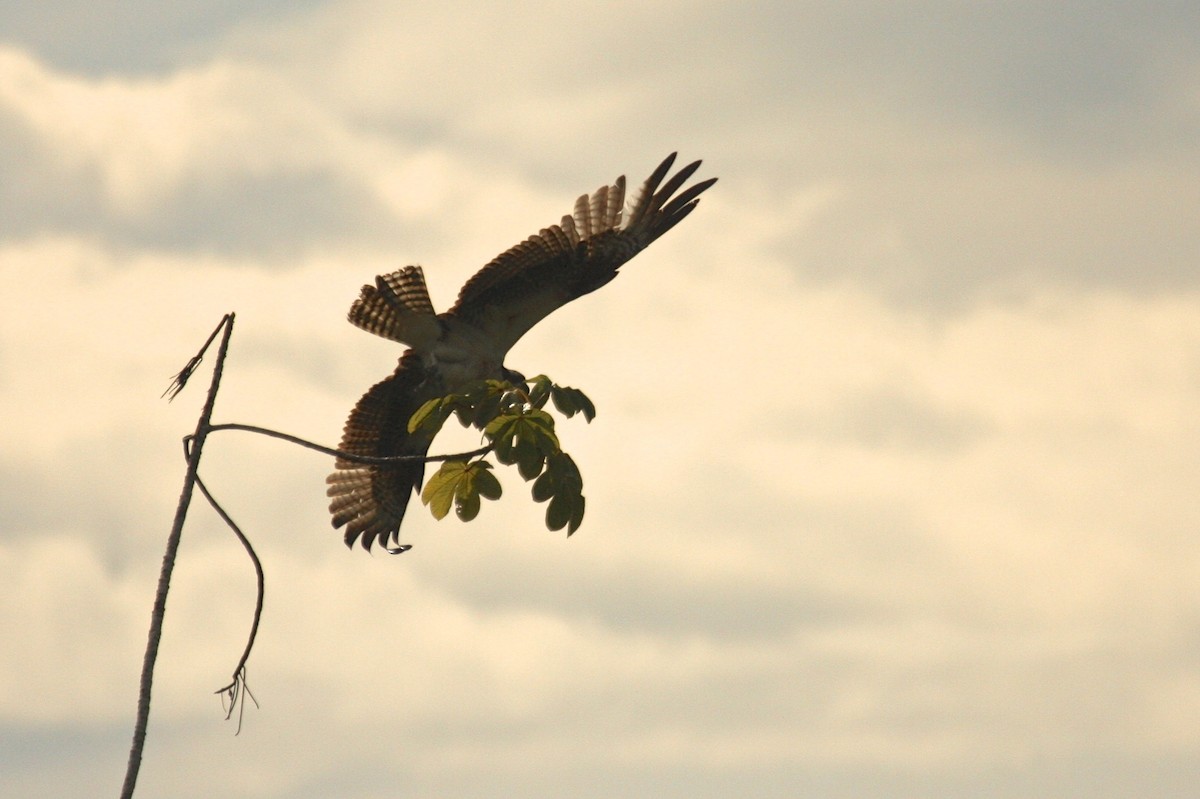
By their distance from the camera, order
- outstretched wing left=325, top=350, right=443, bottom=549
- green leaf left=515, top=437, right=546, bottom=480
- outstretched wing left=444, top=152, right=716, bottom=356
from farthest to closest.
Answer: outstretched wing left=325, top=350, right=443, bottom=549 < outstretched wing left=444, top=152, right=716, bottom=356 < green leaf left=515, top=437, right=546, bottom=480

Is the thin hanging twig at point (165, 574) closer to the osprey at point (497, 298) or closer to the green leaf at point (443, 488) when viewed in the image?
the green leaf at point (443, 488)

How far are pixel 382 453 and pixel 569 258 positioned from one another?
3.41m

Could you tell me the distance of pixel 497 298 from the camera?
17047mm

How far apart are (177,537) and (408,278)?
11.1 metres

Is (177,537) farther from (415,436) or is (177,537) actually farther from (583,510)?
(415,436)

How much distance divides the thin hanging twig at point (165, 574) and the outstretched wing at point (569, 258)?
9975 millimetres

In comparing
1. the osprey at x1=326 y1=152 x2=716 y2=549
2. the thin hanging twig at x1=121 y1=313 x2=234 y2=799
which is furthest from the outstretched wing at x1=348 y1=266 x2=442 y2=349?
the thin hanging twig at x1=121 y1=313 x2=234 y2=799

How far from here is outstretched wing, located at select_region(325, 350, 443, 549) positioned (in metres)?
17.7

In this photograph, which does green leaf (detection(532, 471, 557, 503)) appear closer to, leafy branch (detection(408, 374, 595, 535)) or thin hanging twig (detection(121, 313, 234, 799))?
leafy branch (detection(408, 374, 595, 535))

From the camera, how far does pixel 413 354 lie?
17422 millimetres

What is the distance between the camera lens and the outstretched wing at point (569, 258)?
16.8 m

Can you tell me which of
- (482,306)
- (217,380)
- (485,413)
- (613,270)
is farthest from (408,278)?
(217,380)

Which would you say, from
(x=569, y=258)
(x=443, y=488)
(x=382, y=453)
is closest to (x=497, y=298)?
(x=569, y=258)

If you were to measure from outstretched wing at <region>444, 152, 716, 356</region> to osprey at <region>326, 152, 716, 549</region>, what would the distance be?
0.5 inches
